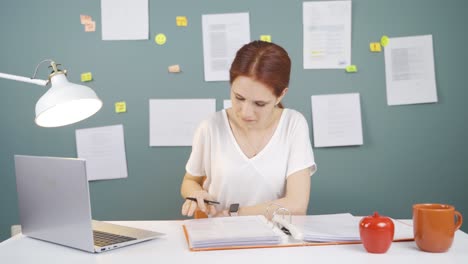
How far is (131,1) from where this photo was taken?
9.15 feet

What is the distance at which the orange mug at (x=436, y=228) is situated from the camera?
1311mm

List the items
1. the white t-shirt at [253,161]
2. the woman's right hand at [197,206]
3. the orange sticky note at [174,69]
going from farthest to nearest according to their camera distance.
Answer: the orange sticky note at [174,69], the white t-shirt at [253,161], the woman's right hand at [197,206]

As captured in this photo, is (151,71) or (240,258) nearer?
(240,258)

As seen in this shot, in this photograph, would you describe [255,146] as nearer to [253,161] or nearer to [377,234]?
[253,161]

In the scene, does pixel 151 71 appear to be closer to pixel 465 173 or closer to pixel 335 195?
pixel 335 195

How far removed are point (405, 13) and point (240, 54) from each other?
1255 millimetres

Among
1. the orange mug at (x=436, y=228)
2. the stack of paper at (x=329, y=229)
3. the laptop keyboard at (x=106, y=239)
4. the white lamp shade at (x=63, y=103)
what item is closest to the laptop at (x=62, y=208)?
the laptop keyboard at (x=106, y=239)

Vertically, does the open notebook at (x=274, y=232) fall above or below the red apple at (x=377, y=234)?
below

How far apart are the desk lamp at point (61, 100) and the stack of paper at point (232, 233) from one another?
454 mm

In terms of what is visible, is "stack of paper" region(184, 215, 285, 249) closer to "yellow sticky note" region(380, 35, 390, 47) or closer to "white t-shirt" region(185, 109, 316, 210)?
"white t-shirt" region(185, 109, 316, 210)

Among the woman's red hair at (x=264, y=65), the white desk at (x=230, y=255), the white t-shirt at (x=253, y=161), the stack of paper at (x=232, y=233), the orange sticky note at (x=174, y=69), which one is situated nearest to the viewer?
the white desk at (x=230, y=255)

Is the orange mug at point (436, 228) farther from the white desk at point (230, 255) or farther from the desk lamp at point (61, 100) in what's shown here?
the desk lamp at point (61, 100)

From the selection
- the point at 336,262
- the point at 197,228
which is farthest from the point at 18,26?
the point at 336,262

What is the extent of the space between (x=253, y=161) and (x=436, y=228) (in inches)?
34.5
